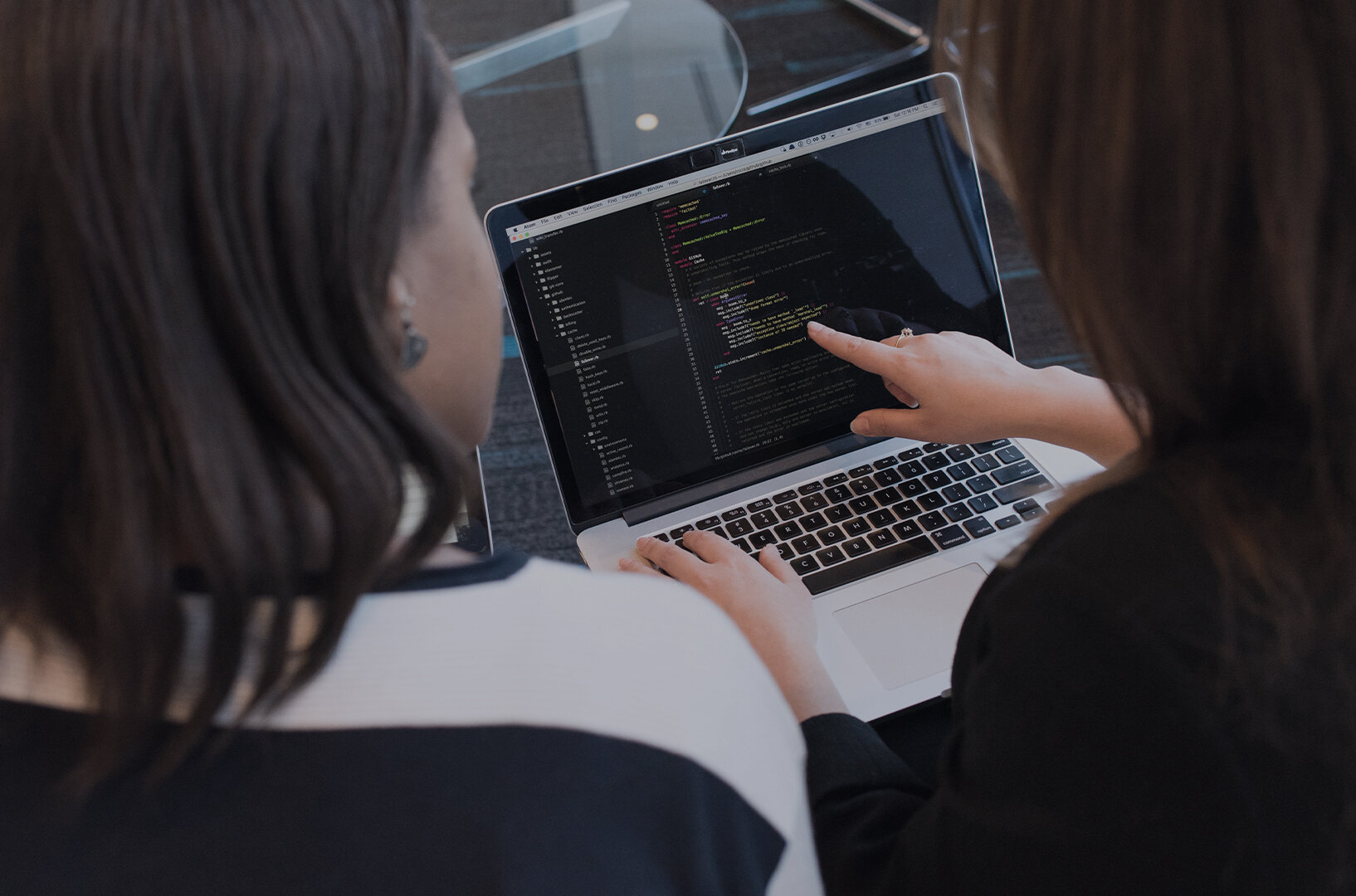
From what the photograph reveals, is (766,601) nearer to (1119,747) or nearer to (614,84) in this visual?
(1119,747)

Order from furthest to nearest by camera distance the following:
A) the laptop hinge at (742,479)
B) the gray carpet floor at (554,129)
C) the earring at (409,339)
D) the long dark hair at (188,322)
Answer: the gray carpet floor at (554,129) → the laptop hinge at (742,479) → the earring at (409,339) → the long dark hair at (188,322)

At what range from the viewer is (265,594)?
457 millimetres

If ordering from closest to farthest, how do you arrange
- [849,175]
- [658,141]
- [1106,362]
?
1. [1106,362]
2. [849,175]
3. [658,141]

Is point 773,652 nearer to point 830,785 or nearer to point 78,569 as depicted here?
point 830,785

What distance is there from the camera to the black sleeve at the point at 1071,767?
467 mm

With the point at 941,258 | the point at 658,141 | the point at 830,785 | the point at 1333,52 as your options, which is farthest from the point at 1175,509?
the point at 658,141

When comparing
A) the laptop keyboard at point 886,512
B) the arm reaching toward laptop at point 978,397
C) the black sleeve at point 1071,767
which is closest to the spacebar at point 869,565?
the laptop keyboard at point 886,512

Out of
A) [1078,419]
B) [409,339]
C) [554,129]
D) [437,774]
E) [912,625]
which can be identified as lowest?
[912,625]

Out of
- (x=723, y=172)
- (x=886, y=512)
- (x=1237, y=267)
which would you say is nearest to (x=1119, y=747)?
(x=1237, y=267)

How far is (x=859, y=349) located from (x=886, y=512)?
0.18m

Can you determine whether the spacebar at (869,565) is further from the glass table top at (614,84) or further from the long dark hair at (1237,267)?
the glass table top at (614,84)

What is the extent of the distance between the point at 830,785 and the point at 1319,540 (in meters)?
0.37

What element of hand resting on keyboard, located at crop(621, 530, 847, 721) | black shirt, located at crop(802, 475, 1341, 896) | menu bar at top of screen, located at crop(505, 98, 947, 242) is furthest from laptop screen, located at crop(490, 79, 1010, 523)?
black shirt, located at crop(802, 475, 1341, 896)

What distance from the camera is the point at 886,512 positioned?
0.97m
